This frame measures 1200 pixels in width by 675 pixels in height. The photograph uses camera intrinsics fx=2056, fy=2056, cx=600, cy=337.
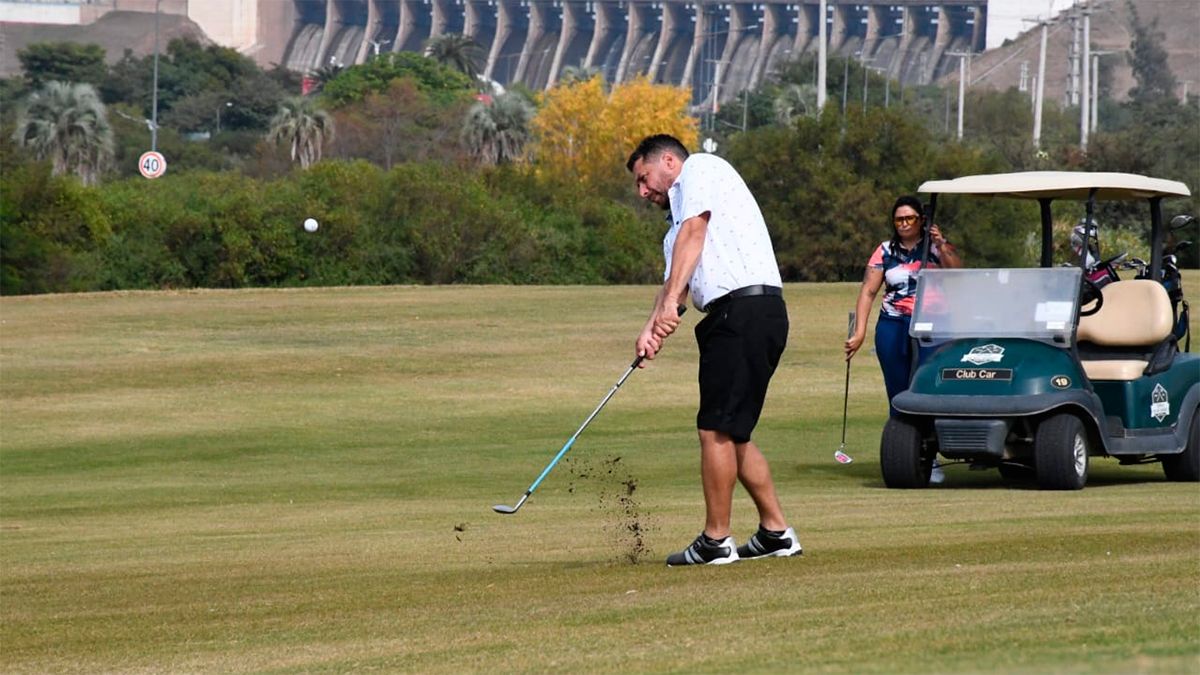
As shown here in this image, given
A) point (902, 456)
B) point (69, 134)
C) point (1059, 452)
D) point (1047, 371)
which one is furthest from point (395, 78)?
point (1059, 452)

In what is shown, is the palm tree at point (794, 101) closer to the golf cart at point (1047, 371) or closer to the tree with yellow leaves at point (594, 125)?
the tree with yellow leaves at point (594, 125)

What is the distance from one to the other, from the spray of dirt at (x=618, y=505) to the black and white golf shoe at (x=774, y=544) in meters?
0.53

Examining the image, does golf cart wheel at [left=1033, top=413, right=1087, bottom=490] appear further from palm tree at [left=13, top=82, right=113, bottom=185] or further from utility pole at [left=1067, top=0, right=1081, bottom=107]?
utility pole at [left=1067, top=0, right=1081, bottom=107]

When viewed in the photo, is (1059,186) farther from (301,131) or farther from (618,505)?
(301,131)

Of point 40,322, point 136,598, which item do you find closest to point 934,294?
point 136,598

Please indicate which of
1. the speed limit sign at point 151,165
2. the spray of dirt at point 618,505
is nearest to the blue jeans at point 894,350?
the spray of dirt at point 618,505

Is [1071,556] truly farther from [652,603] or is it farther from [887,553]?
[652,603]

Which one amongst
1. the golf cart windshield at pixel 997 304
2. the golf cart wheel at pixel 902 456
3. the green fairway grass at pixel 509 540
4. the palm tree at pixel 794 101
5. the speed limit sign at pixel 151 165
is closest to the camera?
the green fairway grass at pixel 509 540

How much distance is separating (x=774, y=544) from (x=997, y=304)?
5.12m

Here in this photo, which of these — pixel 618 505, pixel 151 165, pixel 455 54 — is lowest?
pixel 618 505

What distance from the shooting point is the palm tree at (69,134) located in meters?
93.7

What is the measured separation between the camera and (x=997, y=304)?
1305cm

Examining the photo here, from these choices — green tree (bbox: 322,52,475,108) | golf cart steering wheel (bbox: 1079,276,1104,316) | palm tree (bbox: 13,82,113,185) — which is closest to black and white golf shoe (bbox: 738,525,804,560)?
golf cart steering wheel (bbox: 1079,276,1104,316)

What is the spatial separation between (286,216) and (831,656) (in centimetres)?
4705
